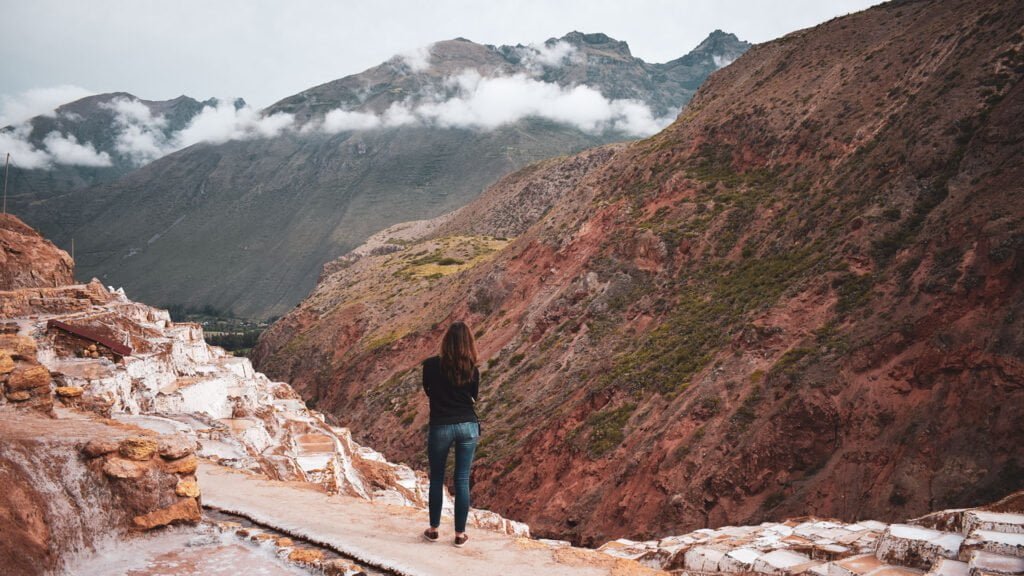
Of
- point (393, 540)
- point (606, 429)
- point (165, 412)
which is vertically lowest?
point (606, 429)

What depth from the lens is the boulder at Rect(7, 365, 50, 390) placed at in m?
8.70

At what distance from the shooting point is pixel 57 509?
20.9 feet

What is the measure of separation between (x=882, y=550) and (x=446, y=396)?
4951 mm

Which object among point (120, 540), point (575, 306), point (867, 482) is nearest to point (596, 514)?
point (867, 482)

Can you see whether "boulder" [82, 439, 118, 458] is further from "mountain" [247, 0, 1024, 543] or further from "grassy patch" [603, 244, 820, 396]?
"grassy patch" [603, 244, 820, 396]

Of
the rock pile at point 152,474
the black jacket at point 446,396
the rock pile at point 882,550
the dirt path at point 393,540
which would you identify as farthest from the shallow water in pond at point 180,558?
the rock pile at point 882,550

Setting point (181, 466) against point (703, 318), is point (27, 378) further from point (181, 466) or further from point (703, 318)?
point (703, 318)

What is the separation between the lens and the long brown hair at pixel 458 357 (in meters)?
6.60

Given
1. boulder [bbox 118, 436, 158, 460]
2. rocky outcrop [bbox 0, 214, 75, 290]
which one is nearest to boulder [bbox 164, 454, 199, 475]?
boulder [bbox 118, 436, 158, 460]

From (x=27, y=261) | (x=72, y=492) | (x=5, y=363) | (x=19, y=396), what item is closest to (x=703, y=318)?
(x=19, y=396)

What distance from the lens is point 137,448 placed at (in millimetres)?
7234

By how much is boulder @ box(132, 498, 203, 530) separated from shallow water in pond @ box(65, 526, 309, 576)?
95 mm

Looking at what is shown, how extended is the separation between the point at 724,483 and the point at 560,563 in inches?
704

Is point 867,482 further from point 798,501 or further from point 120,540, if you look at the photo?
point 120,540
